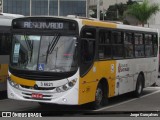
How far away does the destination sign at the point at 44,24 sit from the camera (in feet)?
41.6

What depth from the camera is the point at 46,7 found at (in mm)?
105062

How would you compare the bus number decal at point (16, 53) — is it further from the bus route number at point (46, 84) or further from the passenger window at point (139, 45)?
the passenger window at point (139, 45)

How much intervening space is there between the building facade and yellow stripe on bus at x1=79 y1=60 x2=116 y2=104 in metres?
89.3

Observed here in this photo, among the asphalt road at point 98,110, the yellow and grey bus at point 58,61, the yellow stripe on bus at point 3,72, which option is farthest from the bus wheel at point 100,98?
the yellow stripe on bus at point 3,72

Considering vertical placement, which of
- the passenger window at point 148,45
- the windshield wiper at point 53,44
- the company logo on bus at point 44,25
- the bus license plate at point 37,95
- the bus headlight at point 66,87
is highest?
the company logo on bus at point 44,25

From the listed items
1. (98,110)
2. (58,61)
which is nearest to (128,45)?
(98,110)

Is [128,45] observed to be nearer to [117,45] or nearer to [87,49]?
[117,45]

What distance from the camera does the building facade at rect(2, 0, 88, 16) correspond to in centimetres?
10469

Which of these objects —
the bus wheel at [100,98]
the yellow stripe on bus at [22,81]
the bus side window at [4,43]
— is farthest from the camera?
the bus side window at [4,43]

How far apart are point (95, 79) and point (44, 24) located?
2.21 metres

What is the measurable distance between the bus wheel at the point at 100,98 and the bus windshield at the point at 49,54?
1755 mm

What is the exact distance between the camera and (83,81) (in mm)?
12672

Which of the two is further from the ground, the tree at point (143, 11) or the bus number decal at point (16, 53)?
the tree at point (143, 11)

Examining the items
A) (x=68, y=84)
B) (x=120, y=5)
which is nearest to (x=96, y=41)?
(x=68, y=84)
